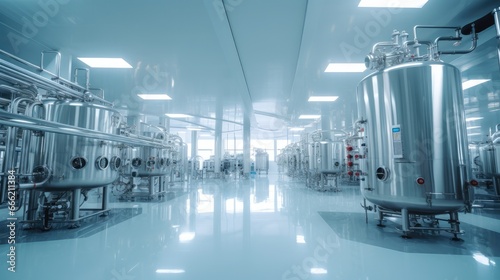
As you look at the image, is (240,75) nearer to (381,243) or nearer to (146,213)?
(146,213)

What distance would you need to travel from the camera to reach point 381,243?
9.39 ft

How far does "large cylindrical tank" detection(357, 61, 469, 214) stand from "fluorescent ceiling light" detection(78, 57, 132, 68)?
603 centimetres

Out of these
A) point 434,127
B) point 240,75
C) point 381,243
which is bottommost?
point 381,243

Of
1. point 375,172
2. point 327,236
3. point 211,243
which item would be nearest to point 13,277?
point 211,243

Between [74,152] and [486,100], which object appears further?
[486,100]

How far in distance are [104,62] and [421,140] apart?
7047 mm

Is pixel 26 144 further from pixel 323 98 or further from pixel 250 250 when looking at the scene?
pixel 323 98

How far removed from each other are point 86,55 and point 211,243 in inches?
217

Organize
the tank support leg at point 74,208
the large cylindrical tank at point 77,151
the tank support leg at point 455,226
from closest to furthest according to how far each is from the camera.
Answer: the tank support leg at point 455,226, the large cylindrical tank at point 77,151, the tank support leg at point 74,208

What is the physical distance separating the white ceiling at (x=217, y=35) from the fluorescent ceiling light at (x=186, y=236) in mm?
3619

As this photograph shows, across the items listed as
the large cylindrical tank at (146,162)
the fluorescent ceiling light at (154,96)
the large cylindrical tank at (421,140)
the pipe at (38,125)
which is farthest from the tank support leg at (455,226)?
the fluorescent ceiling light at (154,96)

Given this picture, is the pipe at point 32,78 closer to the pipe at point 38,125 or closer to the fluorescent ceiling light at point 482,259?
the pipe at point 38,125

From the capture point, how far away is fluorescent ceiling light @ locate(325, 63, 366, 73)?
236 inches

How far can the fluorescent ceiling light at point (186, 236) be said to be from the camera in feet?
9.84
